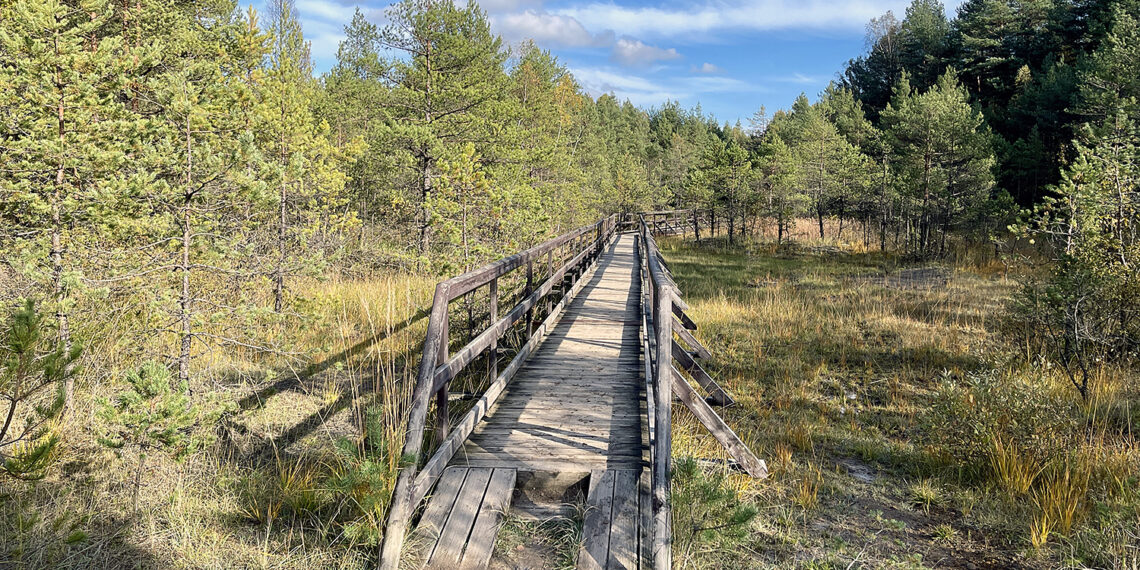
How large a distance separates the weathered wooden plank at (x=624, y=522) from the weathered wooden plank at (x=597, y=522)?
27 mm

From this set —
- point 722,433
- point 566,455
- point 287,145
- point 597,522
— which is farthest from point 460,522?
point 287,145

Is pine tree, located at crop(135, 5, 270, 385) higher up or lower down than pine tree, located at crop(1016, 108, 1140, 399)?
higher up

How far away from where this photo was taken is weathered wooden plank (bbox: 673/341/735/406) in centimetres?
547

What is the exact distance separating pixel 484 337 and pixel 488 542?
1911mm

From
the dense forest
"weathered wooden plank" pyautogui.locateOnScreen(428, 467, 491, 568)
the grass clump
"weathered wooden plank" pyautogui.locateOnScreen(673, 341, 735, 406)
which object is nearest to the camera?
"weathered wooden plank" pyautogui.locateOnScreen(428, 467, 491, 568)

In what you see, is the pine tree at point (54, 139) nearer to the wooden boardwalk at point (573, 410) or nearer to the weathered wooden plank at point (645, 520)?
the wooden boardwalk at point (573, 410)

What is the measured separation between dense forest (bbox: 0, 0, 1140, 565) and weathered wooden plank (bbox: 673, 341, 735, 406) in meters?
3.13

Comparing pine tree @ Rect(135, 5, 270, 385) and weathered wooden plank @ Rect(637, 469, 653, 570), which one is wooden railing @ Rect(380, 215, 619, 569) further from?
pine tree @ Rect(135, 5, 270, 385)

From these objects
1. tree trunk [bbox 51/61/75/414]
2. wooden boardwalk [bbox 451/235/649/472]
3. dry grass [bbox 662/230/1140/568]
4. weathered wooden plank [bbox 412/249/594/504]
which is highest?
tree trunk [bbox 51/61/75/414]

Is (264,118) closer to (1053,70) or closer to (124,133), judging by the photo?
(124,133)

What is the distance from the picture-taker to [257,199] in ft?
16.0

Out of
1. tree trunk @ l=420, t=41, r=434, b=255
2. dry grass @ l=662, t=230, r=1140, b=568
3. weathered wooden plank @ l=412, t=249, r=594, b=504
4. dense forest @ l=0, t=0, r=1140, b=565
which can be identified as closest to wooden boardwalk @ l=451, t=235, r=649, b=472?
weathered wooden plank @ l=412, t=249, r=594, b=504

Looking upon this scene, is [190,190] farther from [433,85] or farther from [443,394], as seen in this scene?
[433,85]

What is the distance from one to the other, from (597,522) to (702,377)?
9.62 ft
